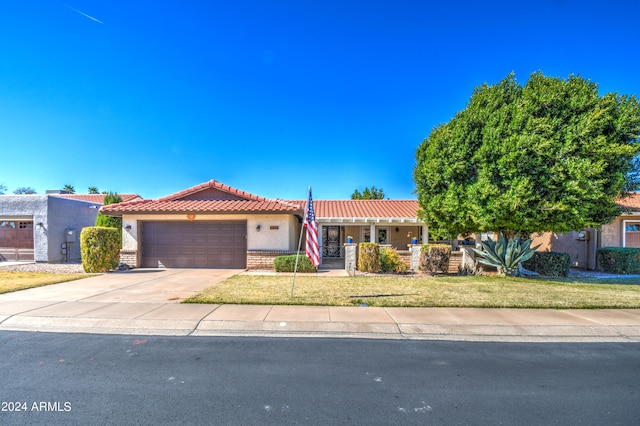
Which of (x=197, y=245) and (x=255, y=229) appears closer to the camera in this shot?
(x=255, y=229)

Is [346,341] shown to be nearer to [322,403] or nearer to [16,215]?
[322,403]

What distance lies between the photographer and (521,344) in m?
5.10

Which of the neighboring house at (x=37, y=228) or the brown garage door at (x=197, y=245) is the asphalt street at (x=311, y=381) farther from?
the neighboring house at (x=37, y=228)

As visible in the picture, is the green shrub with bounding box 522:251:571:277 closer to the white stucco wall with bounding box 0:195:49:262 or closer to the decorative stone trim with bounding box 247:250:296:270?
the decorative stone trim with bounding box 247:250:296:270

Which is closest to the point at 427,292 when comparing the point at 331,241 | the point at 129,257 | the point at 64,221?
the point at 331,241

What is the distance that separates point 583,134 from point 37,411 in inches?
561

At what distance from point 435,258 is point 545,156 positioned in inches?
209

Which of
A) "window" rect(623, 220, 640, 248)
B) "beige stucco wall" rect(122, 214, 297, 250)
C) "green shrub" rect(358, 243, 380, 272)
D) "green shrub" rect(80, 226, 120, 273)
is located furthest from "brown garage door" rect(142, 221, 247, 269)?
"window" rect(623, 220, 640, 248)

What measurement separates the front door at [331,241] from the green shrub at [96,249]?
479 inches

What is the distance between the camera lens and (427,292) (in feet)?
28.3

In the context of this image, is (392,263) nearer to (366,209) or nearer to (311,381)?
(366,209)

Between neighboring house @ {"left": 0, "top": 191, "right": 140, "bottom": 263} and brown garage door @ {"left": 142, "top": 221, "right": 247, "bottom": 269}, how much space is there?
6.00 meters

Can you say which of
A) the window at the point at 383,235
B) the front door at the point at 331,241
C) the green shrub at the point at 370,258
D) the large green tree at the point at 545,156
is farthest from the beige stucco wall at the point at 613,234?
the front door at the point at 331,241

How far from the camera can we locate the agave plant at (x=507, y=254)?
11664 mm
